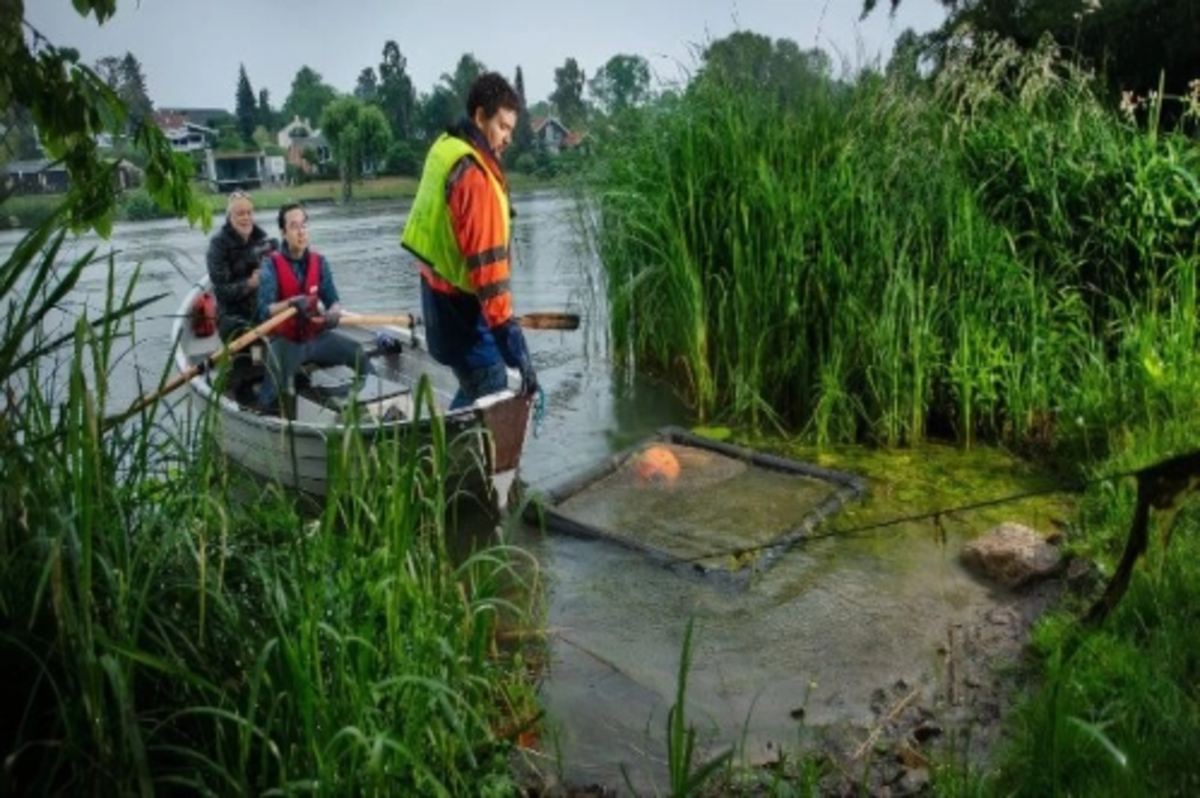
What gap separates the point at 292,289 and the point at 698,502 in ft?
11.1

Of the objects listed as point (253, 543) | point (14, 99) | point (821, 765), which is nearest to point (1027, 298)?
point (821, 765)

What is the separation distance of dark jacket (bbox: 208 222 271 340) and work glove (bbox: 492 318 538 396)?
10.00 ft

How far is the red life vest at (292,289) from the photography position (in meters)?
6.95

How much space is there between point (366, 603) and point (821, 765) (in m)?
1.45

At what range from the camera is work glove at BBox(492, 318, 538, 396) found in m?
5.22

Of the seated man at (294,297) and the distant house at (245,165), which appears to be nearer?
the seated man at (294,297)

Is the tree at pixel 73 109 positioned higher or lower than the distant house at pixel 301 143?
lower

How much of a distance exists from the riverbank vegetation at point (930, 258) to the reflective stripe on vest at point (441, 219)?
1988 millimetres

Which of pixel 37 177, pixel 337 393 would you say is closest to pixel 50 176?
pixel 37 177

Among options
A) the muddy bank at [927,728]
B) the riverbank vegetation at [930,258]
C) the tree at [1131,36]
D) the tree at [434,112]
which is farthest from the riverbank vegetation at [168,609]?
the tree at [434,112]

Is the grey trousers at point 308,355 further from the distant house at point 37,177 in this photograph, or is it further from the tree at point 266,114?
the tree at point 266,114

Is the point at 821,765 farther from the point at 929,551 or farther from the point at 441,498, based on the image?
the point at 929,551

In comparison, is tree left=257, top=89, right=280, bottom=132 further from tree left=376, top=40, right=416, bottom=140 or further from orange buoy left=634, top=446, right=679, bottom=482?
orange buoy left=634, top=446, right=679, bottom=482

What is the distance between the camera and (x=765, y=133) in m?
6.68
